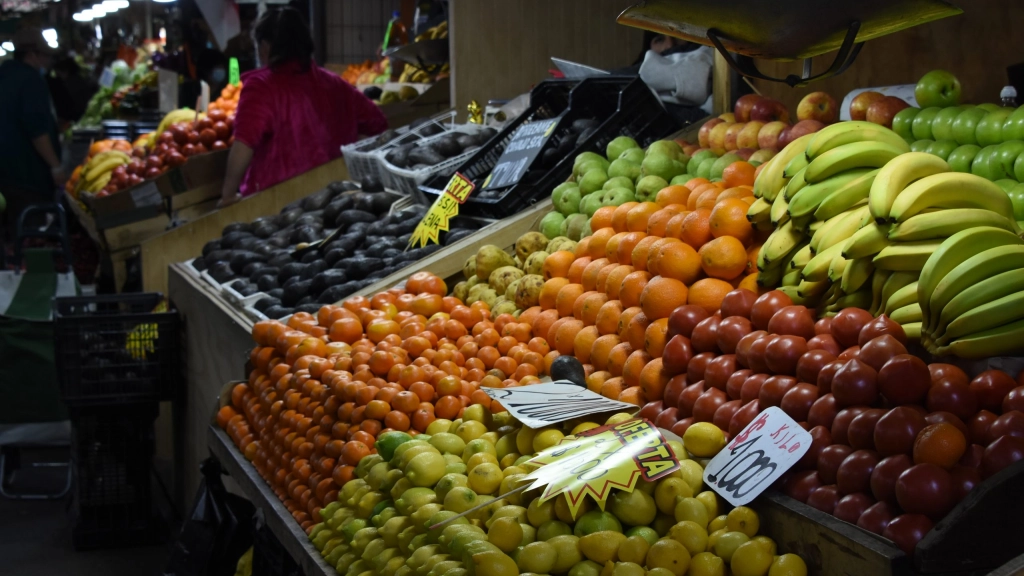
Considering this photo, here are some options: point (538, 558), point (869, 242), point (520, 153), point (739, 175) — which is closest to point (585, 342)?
point (739, 175)

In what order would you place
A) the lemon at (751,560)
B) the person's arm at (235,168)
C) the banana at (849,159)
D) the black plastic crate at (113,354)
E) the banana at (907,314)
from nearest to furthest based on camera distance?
1. the lemon at (751,560)
2. the banana at (907,314)
3. the banana at (849,159)
4. the black plastic crate at (113,354)
5. the person's arm at (235,168)

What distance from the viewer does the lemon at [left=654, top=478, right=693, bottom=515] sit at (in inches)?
73.0

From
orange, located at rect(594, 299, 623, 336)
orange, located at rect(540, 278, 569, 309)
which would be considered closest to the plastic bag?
orange, located at rect(540, 278, 569, 309)

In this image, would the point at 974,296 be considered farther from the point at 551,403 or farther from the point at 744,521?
the point at 551,403

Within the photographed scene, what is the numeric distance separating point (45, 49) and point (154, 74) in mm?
4325

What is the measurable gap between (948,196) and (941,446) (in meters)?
0.71

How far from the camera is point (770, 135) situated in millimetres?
3227

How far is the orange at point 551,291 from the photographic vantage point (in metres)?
3.07

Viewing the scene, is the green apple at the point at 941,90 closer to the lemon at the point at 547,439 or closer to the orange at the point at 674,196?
the orange at the point at 674,196

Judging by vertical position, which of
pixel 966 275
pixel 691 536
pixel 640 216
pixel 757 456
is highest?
pixel 966 275

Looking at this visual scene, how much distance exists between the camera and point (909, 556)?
150cm

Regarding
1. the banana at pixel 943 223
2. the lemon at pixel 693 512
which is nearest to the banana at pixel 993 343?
the banana at pixel 943 223

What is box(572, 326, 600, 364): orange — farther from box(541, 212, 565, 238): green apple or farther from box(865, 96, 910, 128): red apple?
box(865, 96, 910, 128): red apple

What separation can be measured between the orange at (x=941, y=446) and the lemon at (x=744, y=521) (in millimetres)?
300
